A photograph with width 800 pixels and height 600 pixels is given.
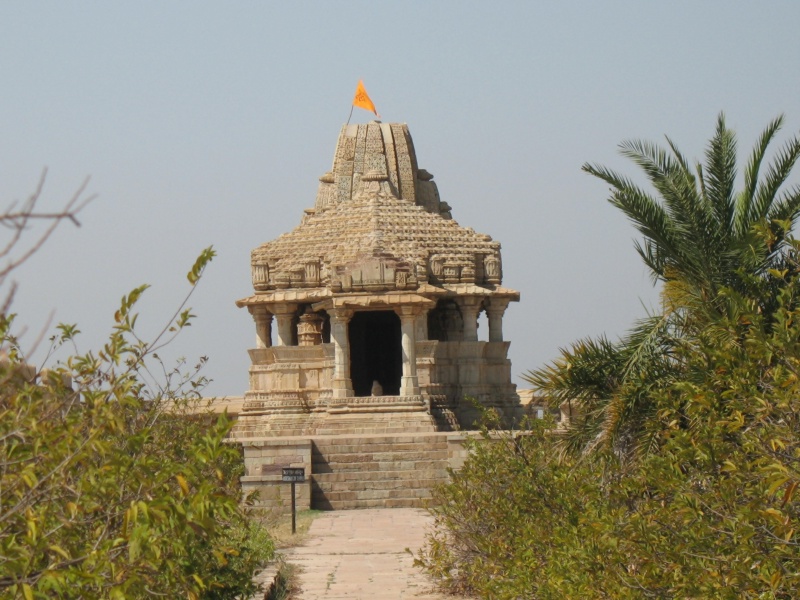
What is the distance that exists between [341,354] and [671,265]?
15942mm

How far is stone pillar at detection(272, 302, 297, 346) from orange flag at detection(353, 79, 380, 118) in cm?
683

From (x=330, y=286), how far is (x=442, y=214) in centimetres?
912

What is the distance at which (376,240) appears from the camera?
33.1 m

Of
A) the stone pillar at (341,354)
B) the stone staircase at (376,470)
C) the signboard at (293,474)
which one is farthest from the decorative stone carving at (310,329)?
the signboard at (293,474)

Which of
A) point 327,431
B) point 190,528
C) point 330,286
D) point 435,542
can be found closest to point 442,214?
point 330,286

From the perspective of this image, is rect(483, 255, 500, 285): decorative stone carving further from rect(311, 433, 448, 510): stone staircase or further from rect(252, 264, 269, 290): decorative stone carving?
rect(311, 433, 448, 510): stone staircase

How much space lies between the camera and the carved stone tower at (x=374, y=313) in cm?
3077

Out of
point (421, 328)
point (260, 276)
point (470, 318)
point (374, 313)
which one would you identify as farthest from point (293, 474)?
point (374, 313)

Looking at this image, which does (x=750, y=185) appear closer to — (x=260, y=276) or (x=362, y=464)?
(x=362, y=464)

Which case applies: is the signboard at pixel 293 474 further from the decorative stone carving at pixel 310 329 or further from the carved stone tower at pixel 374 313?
the decorative stone carving at pixel 310 329

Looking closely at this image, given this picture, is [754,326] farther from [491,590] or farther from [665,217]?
[665,217]

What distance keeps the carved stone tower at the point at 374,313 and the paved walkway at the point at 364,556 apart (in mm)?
6931

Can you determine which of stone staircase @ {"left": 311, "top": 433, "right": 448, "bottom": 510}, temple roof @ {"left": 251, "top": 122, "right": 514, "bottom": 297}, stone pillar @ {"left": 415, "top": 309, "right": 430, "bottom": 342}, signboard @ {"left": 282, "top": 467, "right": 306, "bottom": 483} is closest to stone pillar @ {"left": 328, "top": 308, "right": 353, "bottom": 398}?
temple roof @ {"left": 251, "top": 122, "right": 514, "bottom": 297}

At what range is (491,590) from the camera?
44.1 feet
